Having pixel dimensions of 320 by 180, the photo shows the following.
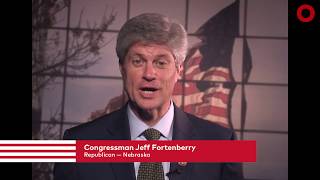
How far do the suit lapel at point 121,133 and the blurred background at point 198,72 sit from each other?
0.18ft

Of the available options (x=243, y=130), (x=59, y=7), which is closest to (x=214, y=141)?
(x=243, y=130)

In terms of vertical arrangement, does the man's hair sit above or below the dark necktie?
above

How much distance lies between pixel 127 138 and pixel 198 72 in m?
0.45

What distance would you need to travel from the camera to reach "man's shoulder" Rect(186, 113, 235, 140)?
192cm

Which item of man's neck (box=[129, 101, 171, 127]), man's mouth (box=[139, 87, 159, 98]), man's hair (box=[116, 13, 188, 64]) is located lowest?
man's neck (box=[129, 101, 171, 127])

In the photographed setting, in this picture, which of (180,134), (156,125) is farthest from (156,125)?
(180,134)

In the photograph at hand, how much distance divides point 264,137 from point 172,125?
0.43m

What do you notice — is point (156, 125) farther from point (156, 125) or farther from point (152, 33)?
point (152, 33)

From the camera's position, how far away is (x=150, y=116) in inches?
76.0

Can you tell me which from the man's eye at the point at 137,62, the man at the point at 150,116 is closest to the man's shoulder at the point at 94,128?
the man at the point at 150,116

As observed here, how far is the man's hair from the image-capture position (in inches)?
74.8

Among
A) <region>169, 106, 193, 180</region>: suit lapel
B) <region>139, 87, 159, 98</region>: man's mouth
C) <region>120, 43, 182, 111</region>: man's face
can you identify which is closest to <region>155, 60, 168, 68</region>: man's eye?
<region>120, 43, 182, 111</region>: man's face

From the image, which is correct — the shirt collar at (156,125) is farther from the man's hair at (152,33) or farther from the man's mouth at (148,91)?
the man's hair at (152,33)

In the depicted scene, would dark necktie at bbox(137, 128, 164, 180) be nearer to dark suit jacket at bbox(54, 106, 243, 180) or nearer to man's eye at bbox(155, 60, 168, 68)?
dark suit jacket at bbox(54, 106, 243, 180)
